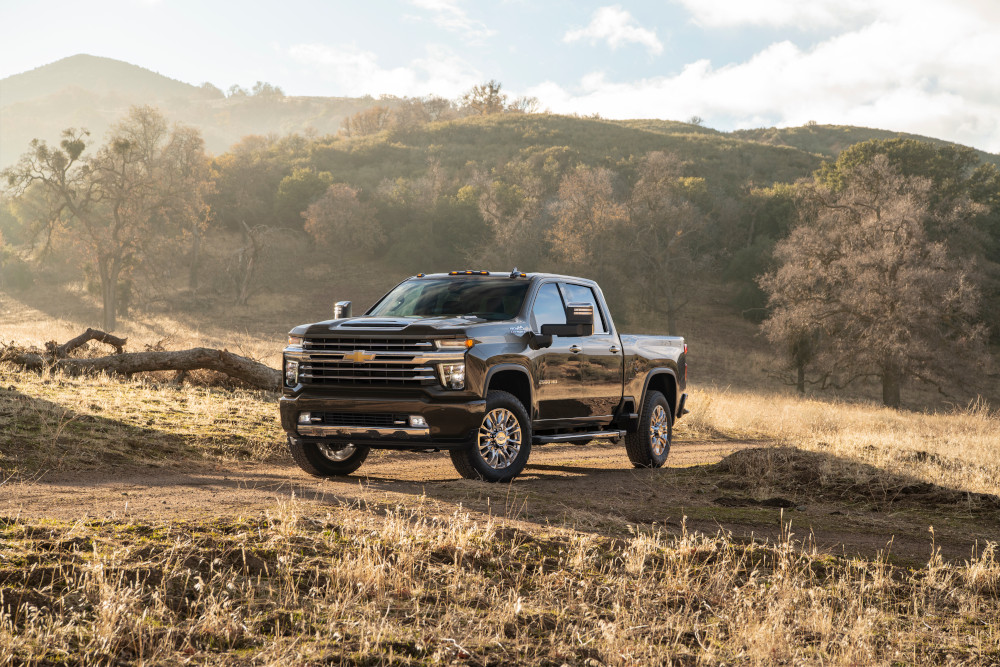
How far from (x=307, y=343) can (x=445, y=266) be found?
59.8 meters

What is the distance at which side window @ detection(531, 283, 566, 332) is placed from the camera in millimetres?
10438

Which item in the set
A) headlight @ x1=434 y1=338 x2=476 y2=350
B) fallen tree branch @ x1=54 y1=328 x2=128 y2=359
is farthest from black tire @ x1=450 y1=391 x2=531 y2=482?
fallen tree branch @ x1=54 y1=328 x2=128 y2=359

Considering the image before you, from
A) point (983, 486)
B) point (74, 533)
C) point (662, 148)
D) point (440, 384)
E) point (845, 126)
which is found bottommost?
point (983, 486)

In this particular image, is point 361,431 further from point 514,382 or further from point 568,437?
point 568,437

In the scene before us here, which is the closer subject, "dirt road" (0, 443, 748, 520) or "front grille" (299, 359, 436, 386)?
"dirt road" (0, 443, 748, 520)

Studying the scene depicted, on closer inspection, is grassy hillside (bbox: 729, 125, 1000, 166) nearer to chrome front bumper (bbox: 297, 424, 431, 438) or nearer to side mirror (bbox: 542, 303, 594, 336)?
side mirror (bbox: 542, 303, 594, 336)

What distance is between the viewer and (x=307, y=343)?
960cm

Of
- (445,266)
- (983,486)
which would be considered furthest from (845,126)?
(983,486)

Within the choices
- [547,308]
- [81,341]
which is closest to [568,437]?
[547,308]

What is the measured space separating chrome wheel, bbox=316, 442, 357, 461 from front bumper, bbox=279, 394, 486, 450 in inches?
48.5

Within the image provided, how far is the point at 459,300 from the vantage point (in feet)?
34.3

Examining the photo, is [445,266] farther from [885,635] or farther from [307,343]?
[885,635]

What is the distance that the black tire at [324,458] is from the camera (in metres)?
10.2

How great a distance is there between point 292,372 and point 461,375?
1936mm
